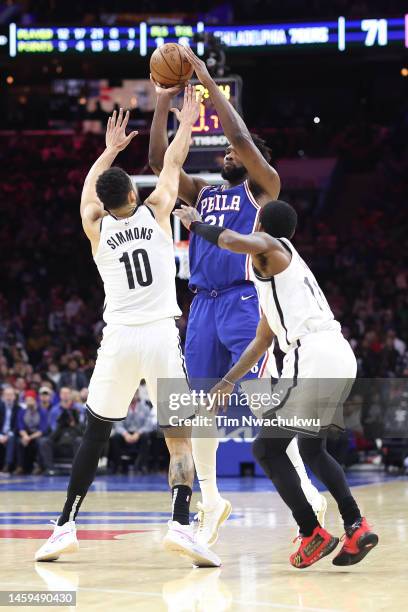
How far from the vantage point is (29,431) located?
14.4m

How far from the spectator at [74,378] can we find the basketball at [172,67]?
9.14m

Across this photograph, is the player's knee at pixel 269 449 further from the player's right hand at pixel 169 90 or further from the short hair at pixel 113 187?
the player's right hand at pixel 169 90

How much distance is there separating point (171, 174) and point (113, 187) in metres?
0.39

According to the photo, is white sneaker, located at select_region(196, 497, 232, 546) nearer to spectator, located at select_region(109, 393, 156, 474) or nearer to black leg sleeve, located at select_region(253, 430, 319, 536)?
black leg sleeve, located at select_region(253, 430, 319, 536)

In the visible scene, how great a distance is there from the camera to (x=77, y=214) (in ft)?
76.4

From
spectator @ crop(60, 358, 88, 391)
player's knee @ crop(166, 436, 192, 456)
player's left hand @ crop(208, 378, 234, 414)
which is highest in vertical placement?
player's left hand @ crop(208, 378, 234, 414)

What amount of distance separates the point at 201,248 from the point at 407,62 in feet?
69.3

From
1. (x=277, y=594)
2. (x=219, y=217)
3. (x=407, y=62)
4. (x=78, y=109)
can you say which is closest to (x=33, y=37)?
(x=78, y=109)

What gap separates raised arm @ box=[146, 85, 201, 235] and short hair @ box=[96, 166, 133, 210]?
0.18 m

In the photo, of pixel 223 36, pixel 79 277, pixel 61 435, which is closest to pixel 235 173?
pixel 61 435

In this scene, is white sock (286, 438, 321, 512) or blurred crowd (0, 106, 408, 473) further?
blurred crowd (0, 106, 408, 473)

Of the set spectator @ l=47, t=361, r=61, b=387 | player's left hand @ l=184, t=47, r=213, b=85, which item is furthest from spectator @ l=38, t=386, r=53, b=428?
player's left hand @ l=184, t=47, r=213, b=85

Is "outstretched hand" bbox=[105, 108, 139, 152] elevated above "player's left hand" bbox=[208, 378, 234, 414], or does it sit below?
above

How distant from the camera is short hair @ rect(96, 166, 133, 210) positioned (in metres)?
5.68
